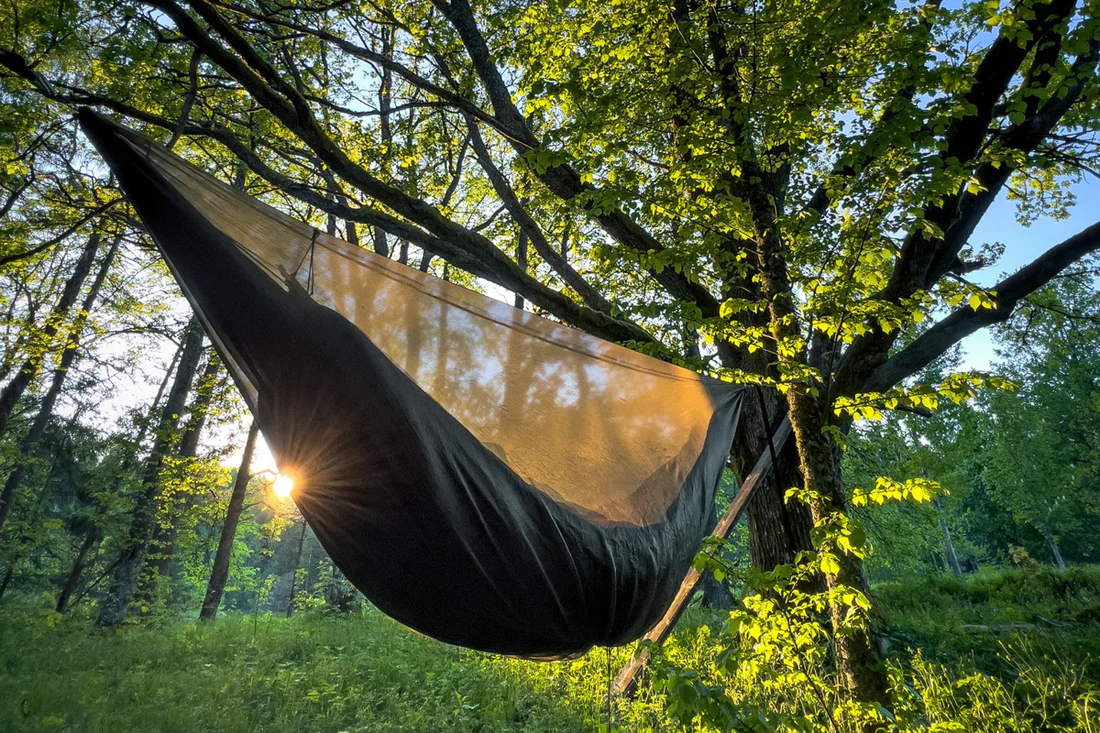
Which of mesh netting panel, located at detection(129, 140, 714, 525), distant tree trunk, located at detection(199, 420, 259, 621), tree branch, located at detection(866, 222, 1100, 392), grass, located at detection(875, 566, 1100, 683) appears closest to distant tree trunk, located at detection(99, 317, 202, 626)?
distant tree trunk, located at detection(199, 420, 259, 621)

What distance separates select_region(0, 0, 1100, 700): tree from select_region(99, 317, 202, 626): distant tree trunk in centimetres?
366

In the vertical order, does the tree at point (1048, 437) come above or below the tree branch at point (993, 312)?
above

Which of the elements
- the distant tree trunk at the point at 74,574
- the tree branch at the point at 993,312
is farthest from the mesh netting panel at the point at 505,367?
the distant tree trunk at the point at 74,574

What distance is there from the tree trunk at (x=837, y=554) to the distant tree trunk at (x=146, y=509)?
18.6 ft

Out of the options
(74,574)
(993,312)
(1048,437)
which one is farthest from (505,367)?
(1048,437)

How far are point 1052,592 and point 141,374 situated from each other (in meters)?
13.4

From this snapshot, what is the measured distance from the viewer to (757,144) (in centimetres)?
237

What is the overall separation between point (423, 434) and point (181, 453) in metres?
6.83

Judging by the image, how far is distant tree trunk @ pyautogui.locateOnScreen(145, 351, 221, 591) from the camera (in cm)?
589

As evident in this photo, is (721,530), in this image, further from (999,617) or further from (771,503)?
(999,617)

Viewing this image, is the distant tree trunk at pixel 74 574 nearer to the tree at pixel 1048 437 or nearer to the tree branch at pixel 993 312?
the tree branch at pixel 993 312

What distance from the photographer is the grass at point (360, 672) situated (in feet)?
8.68

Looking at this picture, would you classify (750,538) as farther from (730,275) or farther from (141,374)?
(141,374)

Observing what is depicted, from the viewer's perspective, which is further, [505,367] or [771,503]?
[771,503]
